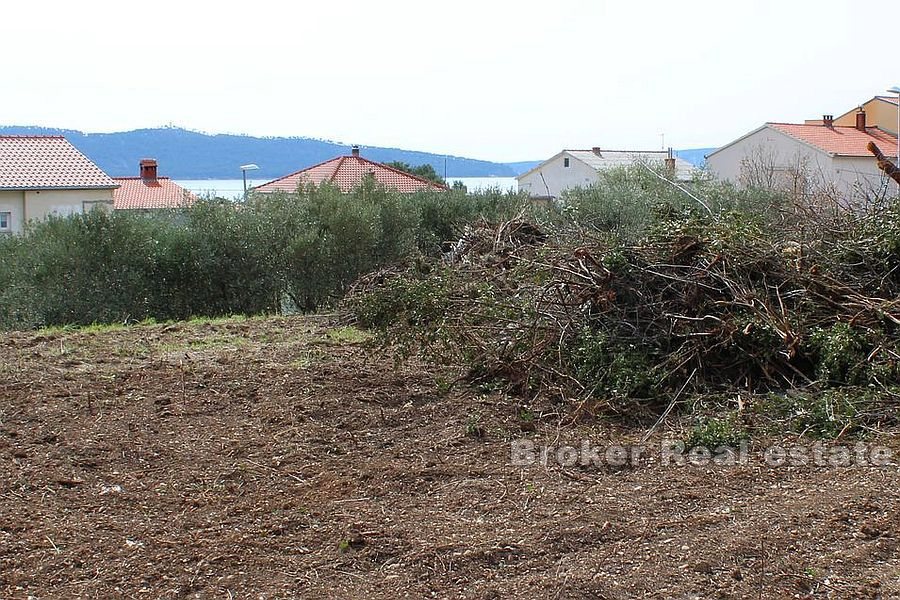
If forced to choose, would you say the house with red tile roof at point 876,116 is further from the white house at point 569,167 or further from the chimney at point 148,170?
the chimney at point 148,170

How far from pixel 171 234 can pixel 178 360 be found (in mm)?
6873

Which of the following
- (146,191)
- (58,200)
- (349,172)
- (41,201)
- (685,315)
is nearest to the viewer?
(685,315)

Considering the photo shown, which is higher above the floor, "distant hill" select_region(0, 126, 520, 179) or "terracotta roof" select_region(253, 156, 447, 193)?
"distant hill" select_region(0, 126, 520, 179)

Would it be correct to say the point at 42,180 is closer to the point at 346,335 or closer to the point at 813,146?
the point at 346,335

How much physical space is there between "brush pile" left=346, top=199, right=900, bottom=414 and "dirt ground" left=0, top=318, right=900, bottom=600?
580mm

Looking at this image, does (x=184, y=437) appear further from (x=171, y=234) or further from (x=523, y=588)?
(x=171, y=234)

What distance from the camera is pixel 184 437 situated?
5.67m

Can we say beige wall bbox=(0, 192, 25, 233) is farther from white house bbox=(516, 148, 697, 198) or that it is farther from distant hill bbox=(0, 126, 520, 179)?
distant hill bbox=(0, 126, 520, 179)

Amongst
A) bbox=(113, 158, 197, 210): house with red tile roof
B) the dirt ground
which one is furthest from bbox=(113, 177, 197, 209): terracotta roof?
the dirt ground

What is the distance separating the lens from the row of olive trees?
14070 mm

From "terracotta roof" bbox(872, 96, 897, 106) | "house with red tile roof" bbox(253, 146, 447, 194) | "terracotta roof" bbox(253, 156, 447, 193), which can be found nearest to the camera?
"house with red tile roof" bbox(253, 146, 447, 194)

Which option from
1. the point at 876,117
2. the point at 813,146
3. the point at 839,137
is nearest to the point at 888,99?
the point at 839,137

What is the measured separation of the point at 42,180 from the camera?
34.6m

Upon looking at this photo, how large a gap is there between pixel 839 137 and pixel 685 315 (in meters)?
42.0
